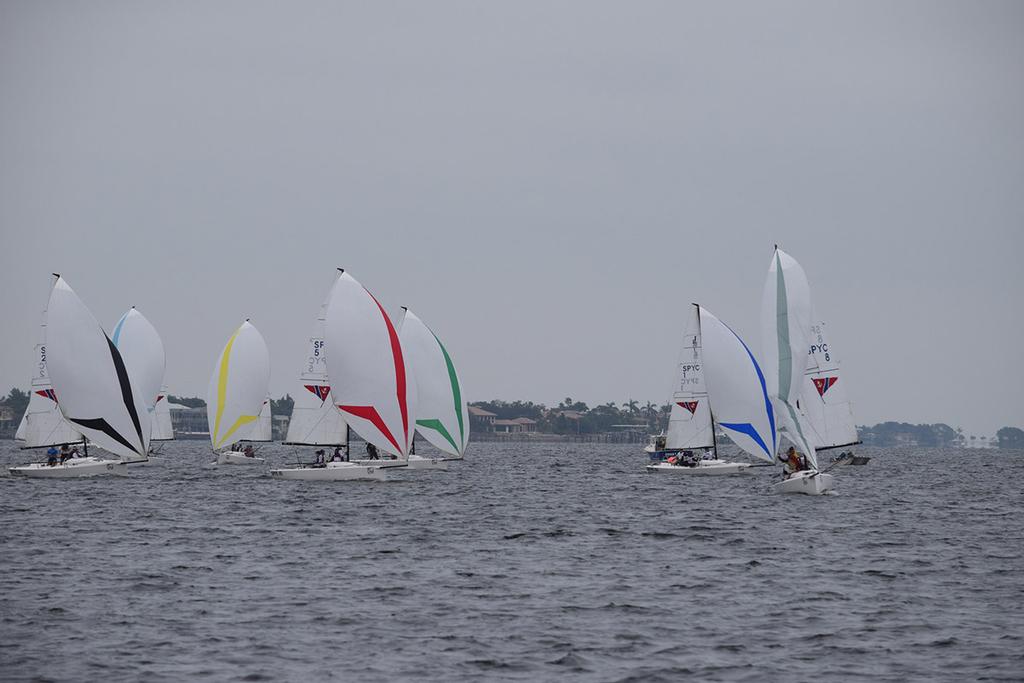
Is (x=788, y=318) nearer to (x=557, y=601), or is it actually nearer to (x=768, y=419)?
(x=768, y=419)

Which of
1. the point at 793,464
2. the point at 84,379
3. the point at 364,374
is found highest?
the point at 364,374

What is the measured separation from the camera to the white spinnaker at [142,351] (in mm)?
81312

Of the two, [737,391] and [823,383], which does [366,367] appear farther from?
[823,383]

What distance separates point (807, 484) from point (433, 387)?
75.8 ft

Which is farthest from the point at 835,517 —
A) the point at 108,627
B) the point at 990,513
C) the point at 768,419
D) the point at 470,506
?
the point at 108,627

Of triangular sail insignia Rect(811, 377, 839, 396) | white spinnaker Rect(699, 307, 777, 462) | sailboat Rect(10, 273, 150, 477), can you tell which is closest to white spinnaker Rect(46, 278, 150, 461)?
sailboat Rect(10, 273, 150, 477)

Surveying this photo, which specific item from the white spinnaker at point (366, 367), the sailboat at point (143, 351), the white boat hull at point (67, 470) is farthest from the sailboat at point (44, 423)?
the sailboat at point (143, 351)

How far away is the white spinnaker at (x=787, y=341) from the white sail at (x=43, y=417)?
29.5 meters

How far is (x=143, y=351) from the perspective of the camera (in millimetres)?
82562

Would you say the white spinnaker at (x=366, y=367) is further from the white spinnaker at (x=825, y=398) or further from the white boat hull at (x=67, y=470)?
the white spinnaker at (x=825, y=398)

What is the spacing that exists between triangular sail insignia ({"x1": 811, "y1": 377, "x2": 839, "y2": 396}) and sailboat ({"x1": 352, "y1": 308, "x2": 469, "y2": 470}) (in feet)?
69.0

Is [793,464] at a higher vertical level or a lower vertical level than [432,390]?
lower

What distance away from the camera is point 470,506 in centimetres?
4450

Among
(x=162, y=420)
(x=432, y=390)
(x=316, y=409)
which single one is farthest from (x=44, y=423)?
(x=162, y=420)
